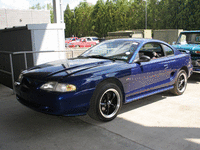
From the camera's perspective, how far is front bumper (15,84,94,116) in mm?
3635

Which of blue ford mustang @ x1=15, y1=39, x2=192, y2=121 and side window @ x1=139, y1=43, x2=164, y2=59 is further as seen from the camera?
side window @ x1=139, y1=43, x2=164, y2=59

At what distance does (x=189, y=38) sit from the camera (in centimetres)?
897

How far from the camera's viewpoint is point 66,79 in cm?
372

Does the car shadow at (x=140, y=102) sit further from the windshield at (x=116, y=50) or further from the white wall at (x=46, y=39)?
the white wall at (x=46, y=39)

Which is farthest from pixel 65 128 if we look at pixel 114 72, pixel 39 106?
pixel 114 72

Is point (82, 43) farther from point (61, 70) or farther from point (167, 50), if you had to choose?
point (61, 70)

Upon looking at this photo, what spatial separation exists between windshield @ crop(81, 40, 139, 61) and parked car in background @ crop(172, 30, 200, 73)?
3.72 m

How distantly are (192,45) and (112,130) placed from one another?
19.5ft

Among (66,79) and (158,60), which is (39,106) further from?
(158,60)

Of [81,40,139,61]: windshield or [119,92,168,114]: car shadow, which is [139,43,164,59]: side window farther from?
[119,92,168,114]: car shadow

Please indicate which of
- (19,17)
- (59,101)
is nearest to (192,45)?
(59,101)

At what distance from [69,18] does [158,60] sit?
6737cm

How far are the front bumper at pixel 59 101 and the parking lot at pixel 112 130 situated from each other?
40 cm

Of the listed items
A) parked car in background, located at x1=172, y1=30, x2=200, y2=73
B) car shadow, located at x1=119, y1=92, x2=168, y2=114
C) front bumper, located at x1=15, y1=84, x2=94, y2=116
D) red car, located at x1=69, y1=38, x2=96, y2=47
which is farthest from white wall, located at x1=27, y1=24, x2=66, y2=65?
red car, located at x1=69, y1=38, x2=96, y2=47
